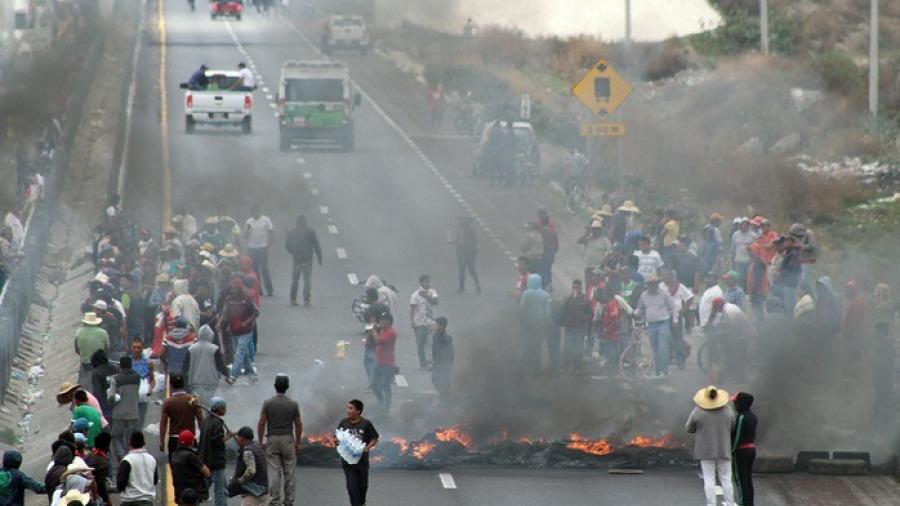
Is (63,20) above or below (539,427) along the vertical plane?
above

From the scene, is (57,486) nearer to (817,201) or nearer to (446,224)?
(446,224)

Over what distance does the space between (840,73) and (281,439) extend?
40.2m

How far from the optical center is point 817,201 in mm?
43656

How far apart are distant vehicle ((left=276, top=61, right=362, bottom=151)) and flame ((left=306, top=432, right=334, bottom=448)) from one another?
2833cm

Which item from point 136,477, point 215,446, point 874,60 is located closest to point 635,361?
point 215,446

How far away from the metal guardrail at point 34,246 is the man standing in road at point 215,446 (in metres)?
8.83

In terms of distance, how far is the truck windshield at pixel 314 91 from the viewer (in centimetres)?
5012

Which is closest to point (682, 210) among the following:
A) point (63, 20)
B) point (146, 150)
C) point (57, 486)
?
point (146, 150)

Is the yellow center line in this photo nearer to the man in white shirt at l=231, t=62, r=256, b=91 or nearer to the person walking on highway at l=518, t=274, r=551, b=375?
the man in white shirt at l=231, t=62, r=256, b=91

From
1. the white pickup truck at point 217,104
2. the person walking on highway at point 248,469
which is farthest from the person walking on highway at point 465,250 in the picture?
the white pickup truck at point 217,104

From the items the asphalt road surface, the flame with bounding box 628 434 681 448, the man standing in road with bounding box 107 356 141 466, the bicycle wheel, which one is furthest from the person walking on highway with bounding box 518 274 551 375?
the man standing in road with bounding box 107 356 141 466

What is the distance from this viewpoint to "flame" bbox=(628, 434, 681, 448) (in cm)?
2197

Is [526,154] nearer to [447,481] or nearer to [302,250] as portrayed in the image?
[302,250]

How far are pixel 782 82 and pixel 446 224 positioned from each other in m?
17.5
